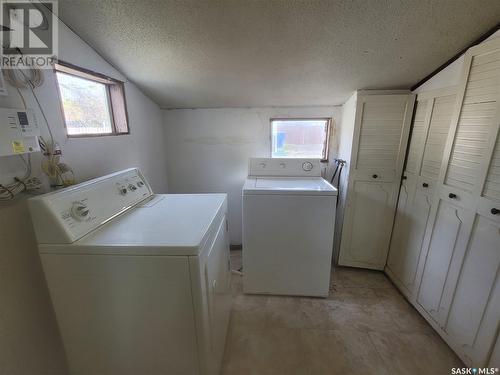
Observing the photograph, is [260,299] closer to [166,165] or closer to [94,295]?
[94,295]

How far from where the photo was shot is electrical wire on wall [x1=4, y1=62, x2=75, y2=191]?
0.90 meters

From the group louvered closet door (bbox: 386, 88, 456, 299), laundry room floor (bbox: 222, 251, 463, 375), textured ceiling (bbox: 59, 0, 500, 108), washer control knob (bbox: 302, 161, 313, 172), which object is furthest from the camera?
washer control knob (bbox: 302, 161, 313, 172)

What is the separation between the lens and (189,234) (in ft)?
2.92

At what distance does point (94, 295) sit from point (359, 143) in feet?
6.85

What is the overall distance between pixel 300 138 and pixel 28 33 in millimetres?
2142

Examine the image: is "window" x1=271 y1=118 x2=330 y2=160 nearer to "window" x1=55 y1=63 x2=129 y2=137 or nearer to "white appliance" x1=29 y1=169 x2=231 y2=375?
"window" x1=55 y1=63 x2=129 y2=137

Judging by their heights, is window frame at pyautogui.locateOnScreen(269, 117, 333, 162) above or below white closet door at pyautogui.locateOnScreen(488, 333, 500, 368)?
above

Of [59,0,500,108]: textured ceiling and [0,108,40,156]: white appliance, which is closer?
[0,108,40,156]: white appliance

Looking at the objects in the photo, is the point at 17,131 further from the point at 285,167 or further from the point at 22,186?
the point at 285,167

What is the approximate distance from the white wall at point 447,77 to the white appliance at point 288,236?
1.02m

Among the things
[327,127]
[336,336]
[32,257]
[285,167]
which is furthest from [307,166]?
[32,257]

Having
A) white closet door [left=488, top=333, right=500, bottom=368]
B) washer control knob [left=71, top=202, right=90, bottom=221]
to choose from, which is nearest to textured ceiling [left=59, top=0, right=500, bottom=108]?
washer control knob [left=71, top=202, right=90, bottom=221]

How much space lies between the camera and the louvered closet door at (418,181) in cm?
148

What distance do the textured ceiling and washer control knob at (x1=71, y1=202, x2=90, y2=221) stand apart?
95cm
